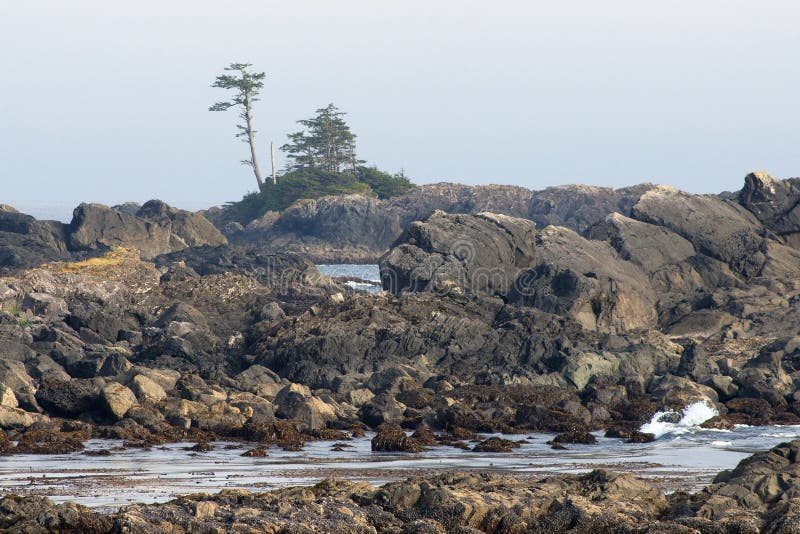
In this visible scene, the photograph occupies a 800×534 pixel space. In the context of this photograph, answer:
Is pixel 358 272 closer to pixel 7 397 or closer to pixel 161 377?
pixel 161 377

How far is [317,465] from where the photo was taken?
2328 cm

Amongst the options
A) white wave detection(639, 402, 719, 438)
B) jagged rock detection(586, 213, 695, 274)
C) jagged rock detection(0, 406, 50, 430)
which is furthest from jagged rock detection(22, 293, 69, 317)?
white wave detection(639, 402, 719, 438)

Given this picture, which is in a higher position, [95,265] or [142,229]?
[142,229]

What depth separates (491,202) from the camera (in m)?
114

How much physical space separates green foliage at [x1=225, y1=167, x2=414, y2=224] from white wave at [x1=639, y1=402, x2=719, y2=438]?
88523 millimetres

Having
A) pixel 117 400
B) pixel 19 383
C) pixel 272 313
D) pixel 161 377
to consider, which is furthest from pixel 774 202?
pixel 19 383

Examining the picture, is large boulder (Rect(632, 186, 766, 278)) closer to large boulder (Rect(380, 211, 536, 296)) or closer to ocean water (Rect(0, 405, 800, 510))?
large boulder (Rect(380, 211, 536, 296))

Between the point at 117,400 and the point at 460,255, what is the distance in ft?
71.8

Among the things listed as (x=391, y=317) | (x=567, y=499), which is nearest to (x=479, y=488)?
(x=567, y=499)

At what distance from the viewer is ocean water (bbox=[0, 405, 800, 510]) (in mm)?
19672

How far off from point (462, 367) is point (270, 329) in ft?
23.0

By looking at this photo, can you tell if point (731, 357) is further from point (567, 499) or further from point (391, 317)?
point (567, 499)

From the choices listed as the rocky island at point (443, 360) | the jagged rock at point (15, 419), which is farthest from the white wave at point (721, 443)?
the jagged rock at point (15, 419)

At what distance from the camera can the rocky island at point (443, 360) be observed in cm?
1608
